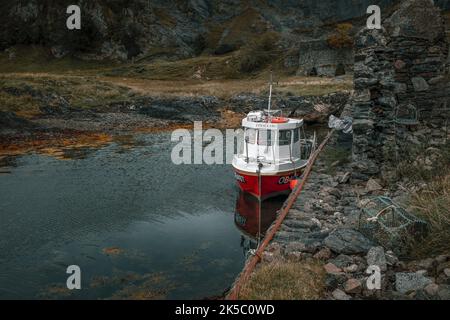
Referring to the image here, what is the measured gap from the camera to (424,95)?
43.4 feet

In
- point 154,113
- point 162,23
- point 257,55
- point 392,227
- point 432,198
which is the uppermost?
point 162,23

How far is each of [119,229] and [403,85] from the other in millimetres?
11801

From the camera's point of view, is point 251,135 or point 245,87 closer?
point 251,135

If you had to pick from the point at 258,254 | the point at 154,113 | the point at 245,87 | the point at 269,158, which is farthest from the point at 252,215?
the point at 245,87

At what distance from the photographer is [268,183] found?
19.6 m

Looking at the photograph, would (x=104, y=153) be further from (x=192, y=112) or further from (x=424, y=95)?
(x=424, y=95)

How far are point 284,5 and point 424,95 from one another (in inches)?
4798

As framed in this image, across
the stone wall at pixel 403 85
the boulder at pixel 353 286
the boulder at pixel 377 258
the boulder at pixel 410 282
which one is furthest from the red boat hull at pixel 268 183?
the boulder at pixel 410 282

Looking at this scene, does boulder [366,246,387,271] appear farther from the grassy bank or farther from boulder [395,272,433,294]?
the grassy bank

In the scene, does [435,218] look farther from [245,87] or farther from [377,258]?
[245,87]
